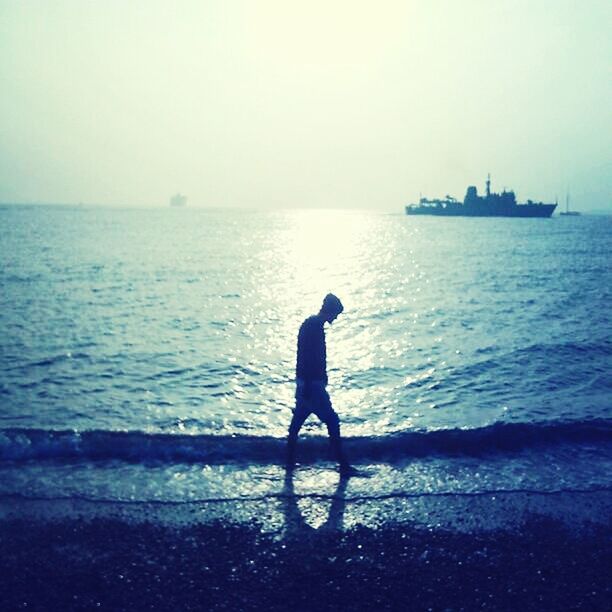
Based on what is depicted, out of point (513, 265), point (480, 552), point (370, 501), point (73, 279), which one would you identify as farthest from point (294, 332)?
point (513, 265)

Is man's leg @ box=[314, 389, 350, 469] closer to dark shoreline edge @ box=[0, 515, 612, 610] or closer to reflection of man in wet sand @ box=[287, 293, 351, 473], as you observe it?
reflection of man in wet sand @ box=[287, 293, 351, 473]

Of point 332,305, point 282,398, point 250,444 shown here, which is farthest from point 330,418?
point 282,398

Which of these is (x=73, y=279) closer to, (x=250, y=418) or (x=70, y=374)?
(x=70, y=374)

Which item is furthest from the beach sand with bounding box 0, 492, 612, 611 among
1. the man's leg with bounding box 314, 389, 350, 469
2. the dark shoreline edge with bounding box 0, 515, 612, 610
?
the man's leg with bounding box 314, 389, 350, 469

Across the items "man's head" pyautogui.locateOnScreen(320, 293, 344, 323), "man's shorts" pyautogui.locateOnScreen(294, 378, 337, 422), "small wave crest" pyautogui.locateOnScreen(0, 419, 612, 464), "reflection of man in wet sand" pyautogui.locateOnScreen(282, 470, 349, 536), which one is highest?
"man's head" pyautogui.locateOnScreen(320, 293, 344, 323)

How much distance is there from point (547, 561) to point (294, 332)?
48.8ft

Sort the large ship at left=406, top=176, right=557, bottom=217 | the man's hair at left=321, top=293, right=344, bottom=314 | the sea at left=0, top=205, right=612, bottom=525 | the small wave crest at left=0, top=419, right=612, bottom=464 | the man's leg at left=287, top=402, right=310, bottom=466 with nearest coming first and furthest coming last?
the man's hair at left=321, top=293, right=344, bottom=314, the sea at left=0, top=205, right=612, bottom=525, the man's leg at left=287, top=402, right=310, bottom=466, the small wave crest at left=0, top=419, right=612, bottom=464, the large ship at left=406, top=176, right=557, bottom=217

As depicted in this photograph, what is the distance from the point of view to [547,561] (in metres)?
5.16

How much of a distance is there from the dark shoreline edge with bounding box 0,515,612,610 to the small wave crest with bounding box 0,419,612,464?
2143mm

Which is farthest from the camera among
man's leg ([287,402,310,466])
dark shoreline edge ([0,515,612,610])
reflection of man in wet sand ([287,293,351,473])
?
man's leg ([287,402,310,466])

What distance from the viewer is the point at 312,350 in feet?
22.8

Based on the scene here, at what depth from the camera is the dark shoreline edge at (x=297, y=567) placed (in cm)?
455

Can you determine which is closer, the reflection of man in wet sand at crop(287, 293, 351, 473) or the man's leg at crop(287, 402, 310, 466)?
the reflection of man in wet sand at crop(287, 293, 351, 473)

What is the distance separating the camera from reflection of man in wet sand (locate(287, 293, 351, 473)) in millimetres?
6865
